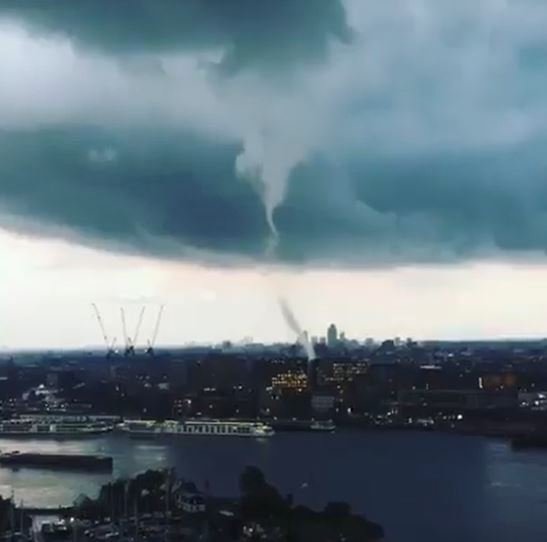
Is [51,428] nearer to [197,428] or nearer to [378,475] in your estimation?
[197,428]

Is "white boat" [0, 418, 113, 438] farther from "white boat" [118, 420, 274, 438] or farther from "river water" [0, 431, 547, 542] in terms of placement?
"river water" [0, 431, 547, 542]

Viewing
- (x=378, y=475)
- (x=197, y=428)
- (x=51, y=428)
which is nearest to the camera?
(x=378, y=475)

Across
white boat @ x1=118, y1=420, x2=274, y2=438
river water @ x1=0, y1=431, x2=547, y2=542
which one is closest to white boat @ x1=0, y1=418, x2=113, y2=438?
white boat @ x1=118, y1=420, x2=274, y2=438

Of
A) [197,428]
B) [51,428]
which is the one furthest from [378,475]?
[51,428]

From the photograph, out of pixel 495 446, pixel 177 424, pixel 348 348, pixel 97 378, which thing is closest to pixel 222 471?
pixel 495 446

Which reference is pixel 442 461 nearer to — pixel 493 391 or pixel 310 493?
pixel 310 493

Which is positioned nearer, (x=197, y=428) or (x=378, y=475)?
(x=378, y=475)
